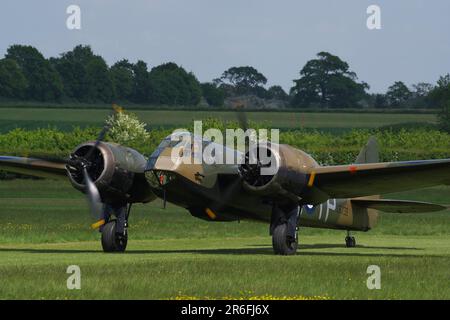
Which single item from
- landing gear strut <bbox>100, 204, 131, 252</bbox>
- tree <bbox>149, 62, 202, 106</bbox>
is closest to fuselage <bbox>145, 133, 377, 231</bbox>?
landing gear strut <bbox>100, 204, 131, 252</bbox>

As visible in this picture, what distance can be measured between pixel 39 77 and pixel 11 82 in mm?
4055

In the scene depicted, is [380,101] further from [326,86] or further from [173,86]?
[173,86]

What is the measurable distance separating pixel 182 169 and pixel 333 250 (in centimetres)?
728

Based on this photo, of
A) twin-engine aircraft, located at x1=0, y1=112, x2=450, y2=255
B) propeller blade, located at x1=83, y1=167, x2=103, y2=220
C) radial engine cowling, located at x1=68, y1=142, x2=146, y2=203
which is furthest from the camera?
radial engine cowling, located at x1=68, y1=142, x2=146, y2=203

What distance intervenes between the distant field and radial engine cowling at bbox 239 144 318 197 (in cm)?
5817

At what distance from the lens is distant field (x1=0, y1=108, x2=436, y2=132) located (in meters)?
91.6

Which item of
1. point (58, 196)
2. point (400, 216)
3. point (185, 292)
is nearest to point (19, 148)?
point (58, 196)

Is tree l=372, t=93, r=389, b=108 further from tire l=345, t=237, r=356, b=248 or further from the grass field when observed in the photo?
tire l=345, t=237, r=356, b=248

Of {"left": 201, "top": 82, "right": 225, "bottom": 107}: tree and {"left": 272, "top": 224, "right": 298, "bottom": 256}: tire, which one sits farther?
{"left": 201, "top": 82, "right": 225, "bottom": 107}: tree

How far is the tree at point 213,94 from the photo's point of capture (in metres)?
97.1

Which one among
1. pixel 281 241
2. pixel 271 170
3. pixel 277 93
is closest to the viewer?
pixel 271 170

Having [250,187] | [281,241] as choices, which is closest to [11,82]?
[281,241]

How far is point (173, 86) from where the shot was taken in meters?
95.6

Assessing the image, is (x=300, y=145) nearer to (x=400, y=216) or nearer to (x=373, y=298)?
(x=400, y=216)
